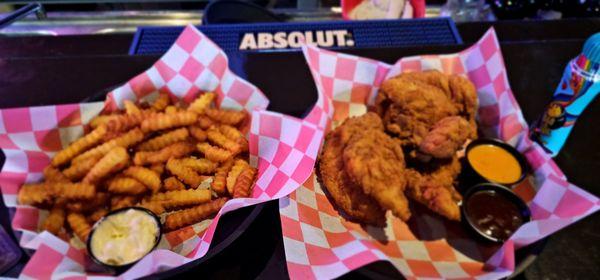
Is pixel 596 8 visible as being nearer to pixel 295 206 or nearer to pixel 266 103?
pixel 266 103

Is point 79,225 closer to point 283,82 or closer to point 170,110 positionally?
point 170,110

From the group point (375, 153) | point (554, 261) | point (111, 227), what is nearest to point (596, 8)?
point (554, 261)

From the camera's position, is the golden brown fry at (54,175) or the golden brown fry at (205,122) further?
the golden brown fry at (205,122)

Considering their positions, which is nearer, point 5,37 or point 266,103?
point 266,103

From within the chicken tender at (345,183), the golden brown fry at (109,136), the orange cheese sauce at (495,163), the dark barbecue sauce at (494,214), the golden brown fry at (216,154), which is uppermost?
the golden brown fry at (109,136)

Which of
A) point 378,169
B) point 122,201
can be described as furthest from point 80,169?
point 378,169

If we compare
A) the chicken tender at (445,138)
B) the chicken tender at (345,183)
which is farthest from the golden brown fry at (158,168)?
the chicken tender at (445,138)

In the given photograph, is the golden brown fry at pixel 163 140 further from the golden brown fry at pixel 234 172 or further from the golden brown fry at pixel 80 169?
the golden brown fry at pixel 234 172
